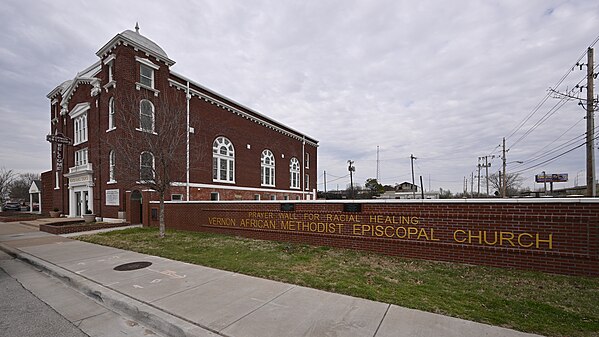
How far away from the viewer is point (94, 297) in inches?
215

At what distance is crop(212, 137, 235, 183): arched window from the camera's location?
1061 inches

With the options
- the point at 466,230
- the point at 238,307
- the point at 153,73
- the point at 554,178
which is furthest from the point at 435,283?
the point at 554,178

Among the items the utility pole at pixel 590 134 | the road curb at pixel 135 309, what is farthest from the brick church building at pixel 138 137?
the utility pole at pixel 590 134

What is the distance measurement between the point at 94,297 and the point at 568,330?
7640mm

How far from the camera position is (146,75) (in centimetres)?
2053

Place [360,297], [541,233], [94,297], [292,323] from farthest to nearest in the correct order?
[541,233] < [94,297] < [360,297] < [292,323]

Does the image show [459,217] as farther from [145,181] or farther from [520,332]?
[145,181]

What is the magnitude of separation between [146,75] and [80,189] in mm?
10837

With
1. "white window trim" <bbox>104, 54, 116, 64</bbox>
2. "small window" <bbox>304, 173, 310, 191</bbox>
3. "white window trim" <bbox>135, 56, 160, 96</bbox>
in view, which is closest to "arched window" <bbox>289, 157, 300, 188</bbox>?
"small window" <bbox>304, 173, 310, 191</bbox>

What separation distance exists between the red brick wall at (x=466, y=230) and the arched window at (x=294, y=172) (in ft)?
100

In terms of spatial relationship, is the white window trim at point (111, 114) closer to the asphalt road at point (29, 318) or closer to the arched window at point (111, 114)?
the arched window at point (111, 114)

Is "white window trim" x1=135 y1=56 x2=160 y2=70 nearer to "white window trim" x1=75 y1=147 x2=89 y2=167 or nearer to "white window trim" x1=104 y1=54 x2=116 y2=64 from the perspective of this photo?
"white window trim" x1=104 y1=54 x2=116 y2=64

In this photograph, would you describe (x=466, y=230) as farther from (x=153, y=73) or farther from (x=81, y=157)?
(x=81, y=157)

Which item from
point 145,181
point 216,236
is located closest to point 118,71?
point 145,181
